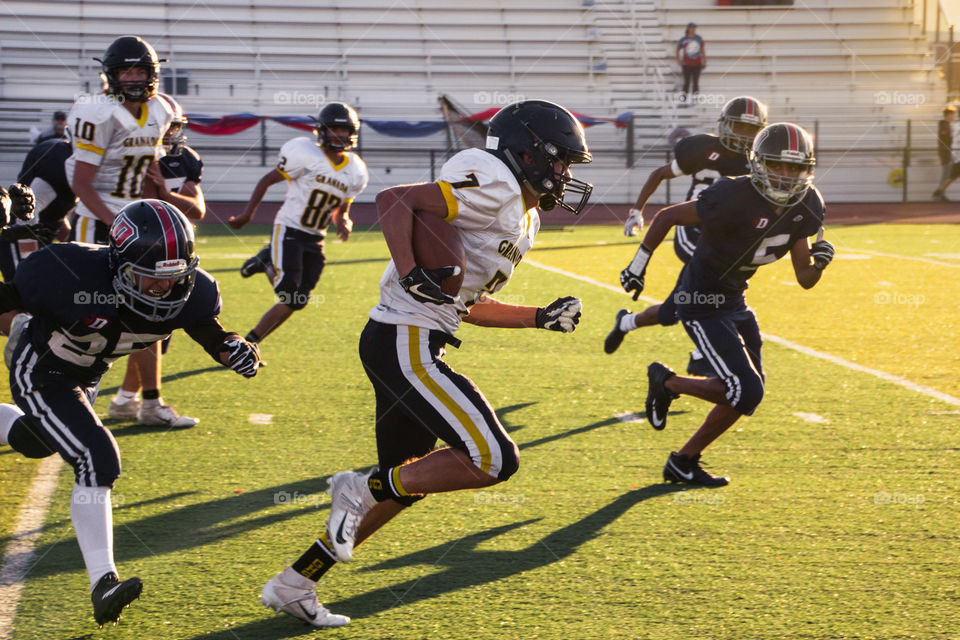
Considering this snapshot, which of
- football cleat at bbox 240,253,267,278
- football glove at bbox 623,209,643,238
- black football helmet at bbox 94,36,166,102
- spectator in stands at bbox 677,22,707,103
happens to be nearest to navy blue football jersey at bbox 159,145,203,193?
football cleat at bbox 240,253,267,278

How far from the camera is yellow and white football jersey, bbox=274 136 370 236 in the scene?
290 inches

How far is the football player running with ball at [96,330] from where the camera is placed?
3.08 metres

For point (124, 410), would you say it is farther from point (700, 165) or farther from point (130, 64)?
point (700, 165)

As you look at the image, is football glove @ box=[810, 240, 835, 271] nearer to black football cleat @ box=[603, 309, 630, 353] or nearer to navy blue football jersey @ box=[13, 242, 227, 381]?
black football cleat @ box=[603, 309, 630, 353]

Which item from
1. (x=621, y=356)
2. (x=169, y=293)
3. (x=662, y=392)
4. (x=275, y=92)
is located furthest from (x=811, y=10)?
(x=169, y=293)

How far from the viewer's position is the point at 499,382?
21.4 ft

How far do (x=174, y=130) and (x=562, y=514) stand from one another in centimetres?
333

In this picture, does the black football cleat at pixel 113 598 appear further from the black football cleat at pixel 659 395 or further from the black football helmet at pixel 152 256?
the black football cleat at pixel 659 395

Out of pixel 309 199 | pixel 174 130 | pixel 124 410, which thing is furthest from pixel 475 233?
pixel 309 199

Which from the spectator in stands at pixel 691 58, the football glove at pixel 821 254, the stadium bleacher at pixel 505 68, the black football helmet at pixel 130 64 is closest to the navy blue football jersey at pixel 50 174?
the black football helmet at pixel 130 64

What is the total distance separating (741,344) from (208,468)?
95.2 inches

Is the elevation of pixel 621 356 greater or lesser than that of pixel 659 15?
lesser

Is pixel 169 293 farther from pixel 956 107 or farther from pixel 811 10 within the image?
pixel 811 10

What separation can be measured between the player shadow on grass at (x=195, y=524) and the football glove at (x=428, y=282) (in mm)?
1377
